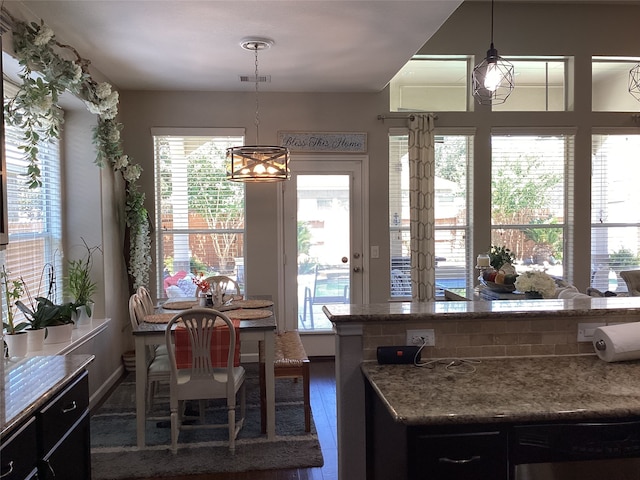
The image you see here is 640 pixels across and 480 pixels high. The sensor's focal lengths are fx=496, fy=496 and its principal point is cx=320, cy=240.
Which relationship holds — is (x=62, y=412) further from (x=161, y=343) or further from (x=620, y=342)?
(x=620, y=342)

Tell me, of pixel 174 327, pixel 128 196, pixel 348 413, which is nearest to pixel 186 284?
pixel 128 196

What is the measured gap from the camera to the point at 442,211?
5359mm

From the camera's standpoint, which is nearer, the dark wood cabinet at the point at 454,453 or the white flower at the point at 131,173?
the dark wood cabinet at the point at 454,453

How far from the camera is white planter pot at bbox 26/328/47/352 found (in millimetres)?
2865

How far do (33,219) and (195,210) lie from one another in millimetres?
1788

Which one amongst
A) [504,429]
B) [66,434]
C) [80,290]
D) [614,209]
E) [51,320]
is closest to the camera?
[504,429]

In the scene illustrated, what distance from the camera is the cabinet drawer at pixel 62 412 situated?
5.65ft

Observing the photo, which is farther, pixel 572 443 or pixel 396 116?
pixel 396 116

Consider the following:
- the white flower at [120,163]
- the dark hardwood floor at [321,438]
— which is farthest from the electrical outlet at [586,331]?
the white flower at [120,163]

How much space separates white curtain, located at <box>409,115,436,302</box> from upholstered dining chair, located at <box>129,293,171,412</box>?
8.74 ft

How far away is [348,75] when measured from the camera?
→ 452 centimetres

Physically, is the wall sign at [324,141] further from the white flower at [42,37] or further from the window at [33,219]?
the white flower at [42,37]

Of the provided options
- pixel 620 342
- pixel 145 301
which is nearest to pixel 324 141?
pixel 145 301

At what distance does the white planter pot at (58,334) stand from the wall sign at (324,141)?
2814 mm
